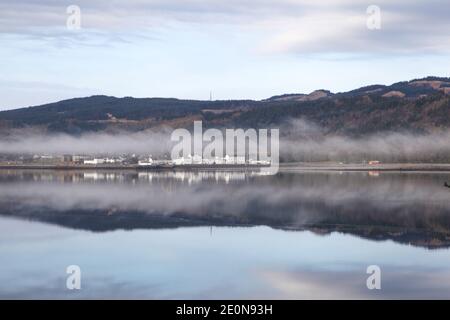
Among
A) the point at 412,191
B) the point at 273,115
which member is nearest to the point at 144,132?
the point at 273,115

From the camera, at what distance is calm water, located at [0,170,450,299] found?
18.8 m

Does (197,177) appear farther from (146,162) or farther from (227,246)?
(227,246)

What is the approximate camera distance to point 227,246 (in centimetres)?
2562

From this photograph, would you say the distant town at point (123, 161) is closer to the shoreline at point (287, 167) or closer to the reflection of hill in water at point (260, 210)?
the shoreline at point (287, 167)

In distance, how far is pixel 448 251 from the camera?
24.2 metres

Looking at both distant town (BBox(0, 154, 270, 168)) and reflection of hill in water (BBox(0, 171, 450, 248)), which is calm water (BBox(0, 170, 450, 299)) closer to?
reflection of hill in water (BBox(0, 171, 450, 248))

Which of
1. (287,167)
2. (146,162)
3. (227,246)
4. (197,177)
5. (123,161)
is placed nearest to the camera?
(227,246)

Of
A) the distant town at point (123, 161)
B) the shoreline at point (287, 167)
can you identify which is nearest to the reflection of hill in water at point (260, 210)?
the shoreline at point (287, 167)

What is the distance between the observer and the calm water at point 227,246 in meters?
18.8

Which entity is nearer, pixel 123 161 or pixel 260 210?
pixel 260 210

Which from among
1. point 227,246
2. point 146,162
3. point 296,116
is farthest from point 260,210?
Answer: point 296,116

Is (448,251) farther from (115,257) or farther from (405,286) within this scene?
(115,257)
